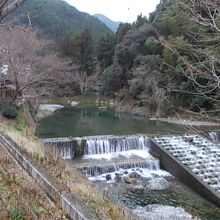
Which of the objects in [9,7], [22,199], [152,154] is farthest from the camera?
[152,154]

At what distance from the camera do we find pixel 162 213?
8.63 meters

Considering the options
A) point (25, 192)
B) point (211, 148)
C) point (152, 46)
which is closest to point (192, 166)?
point (211, 148)

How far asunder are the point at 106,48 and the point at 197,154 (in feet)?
93.8

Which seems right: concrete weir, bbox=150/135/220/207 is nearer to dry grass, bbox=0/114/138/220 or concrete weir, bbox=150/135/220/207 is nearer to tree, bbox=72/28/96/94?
dry grass, bbox=0/114/138/220

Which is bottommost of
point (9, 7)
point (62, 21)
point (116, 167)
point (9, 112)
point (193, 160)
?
point (116, 167)

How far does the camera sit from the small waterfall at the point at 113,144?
47.2 ft

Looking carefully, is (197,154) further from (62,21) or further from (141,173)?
(62,21)

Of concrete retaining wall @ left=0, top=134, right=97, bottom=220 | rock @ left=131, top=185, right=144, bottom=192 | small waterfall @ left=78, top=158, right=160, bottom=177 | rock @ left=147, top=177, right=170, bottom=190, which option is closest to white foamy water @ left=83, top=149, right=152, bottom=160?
small waterfall @ left=78, top=158, right=160, bottom=177

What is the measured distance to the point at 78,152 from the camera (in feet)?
46.6

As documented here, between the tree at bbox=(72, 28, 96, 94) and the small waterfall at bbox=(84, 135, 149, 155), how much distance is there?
85.8ft

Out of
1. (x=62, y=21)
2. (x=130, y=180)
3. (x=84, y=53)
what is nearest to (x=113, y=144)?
(x=130, y=180)

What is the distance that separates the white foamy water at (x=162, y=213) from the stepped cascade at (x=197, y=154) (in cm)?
183

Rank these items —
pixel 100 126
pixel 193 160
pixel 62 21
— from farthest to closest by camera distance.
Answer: pixel 62 21, pixel 100 126, pixel 193 160

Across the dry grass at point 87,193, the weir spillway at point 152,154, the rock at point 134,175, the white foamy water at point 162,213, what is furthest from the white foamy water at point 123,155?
the dry grass at point 87,193
